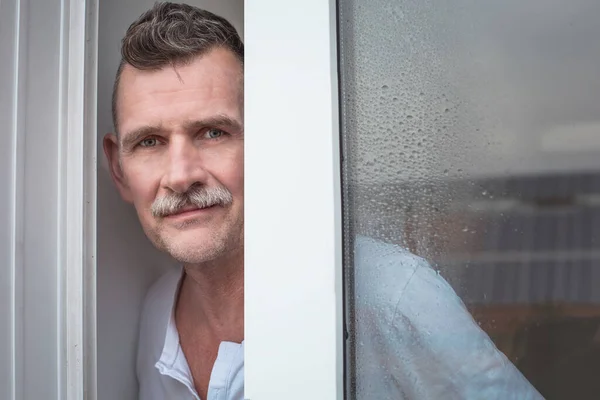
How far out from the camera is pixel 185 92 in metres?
1.38

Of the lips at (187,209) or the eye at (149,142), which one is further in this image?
the eye at (149,142)

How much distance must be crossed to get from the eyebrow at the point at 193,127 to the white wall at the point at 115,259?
0.61 feet

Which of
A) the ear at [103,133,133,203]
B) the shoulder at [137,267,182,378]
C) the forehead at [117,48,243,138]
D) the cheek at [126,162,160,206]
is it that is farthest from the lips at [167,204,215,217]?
the shoulder at [137,267,182,378]

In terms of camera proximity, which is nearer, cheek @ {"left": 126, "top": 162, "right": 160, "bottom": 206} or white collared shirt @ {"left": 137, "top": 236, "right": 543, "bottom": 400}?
white collared shirt @ {"left": 137, "top": 236, "right": 543, "bottom": 400}

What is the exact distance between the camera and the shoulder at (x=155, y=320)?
1.78 metres

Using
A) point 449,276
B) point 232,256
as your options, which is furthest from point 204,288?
point 449,276

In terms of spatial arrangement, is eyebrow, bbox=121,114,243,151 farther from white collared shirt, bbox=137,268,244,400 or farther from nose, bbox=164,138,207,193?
white collared shirt, bbox=137,268,244,400

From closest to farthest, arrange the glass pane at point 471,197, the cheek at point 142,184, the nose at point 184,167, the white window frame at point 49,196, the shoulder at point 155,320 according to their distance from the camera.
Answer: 1. the glass pane at point 471,197
2. the white window frame at point 49,196
3. the nose at point 184,167
4. the cheek at point 142,184
5. the shoulder at point 155,320

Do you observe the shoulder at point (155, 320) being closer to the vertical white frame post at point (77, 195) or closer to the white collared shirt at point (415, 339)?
the vertical white frame post at point (77, 195)

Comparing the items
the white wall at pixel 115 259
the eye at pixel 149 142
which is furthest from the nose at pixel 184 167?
the white wall at pixel 115 259

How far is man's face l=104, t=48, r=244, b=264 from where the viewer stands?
1330 mm

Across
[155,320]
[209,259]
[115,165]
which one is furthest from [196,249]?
[155,320]

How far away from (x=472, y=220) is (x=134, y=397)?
4.63 feet

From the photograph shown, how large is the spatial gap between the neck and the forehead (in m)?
0.41
